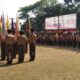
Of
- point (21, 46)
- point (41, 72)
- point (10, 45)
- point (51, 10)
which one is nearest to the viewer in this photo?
point (41, 72)

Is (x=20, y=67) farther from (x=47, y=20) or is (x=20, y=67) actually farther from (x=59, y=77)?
(x=47, y=20)

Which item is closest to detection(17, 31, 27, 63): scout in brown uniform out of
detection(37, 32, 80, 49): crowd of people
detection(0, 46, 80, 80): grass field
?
detection(0, 46, 80, 80): grass field

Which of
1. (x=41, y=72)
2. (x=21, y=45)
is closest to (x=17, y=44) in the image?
(x=21, y=45)

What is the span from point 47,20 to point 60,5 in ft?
98.0

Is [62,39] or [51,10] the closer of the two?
[62,39]

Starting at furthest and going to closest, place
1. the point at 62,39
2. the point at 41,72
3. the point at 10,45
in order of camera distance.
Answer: the point at 62,39 → the point at 10,45 → the point at 41,72

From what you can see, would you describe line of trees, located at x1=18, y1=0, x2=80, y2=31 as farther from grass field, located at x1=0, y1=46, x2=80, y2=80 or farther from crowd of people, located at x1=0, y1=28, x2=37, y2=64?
grass field, located at x1=0, y1=46, x2=80, y2=80

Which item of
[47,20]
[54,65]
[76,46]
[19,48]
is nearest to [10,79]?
[54,65]

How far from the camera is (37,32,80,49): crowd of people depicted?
32.8 metres

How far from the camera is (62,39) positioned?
35.4m

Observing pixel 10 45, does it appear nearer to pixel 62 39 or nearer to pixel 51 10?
pixel 62 39

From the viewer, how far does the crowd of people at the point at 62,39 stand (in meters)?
32.8

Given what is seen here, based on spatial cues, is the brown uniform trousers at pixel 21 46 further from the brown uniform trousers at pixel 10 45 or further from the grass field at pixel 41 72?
the grass field at pixel 41 72

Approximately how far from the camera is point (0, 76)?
14.0 meters
